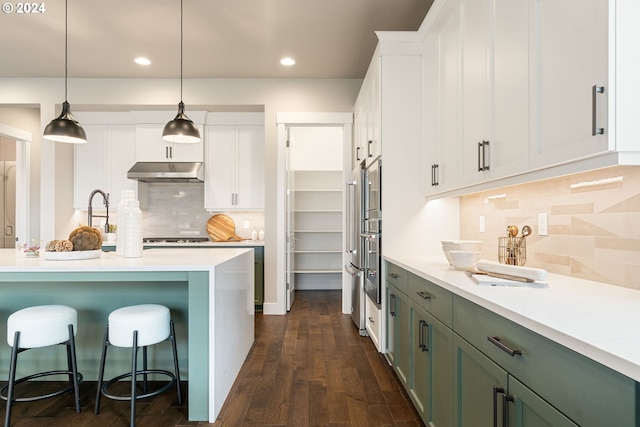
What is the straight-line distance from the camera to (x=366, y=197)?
142 inches

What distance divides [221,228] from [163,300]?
2.81 m

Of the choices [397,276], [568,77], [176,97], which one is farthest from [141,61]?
[568,77]

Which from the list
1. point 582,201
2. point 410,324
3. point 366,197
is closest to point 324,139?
point 366,197

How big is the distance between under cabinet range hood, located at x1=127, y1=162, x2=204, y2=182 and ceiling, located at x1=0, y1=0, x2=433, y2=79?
1.10m

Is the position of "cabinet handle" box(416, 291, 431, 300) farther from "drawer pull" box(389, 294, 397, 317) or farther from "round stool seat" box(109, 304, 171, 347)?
"round stool seat" box(109, 304, 171, 347)

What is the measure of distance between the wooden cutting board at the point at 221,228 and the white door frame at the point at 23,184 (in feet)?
7.61

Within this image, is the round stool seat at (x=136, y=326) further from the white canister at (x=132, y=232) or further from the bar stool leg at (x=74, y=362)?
the white canister at (x=132, y=232)

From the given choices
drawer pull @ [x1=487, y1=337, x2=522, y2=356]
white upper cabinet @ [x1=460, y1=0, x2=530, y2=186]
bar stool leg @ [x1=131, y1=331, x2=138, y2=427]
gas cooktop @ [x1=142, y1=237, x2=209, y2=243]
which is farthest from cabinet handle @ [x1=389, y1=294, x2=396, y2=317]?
gas cooktop @ [x1=142, y1=237, x2=209, y2=243]

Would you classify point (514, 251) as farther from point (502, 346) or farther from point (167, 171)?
point (167, 171)

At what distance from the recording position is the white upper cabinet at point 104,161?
16.6 ft

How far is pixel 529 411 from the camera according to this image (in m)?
1.00

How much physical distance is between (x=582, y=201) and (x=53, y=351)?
3.26 metres

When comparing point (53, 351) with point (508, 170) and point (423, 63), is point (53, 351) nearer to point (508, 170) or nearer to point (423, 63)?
point (508, 170)

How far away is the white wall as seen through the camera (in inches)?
183
